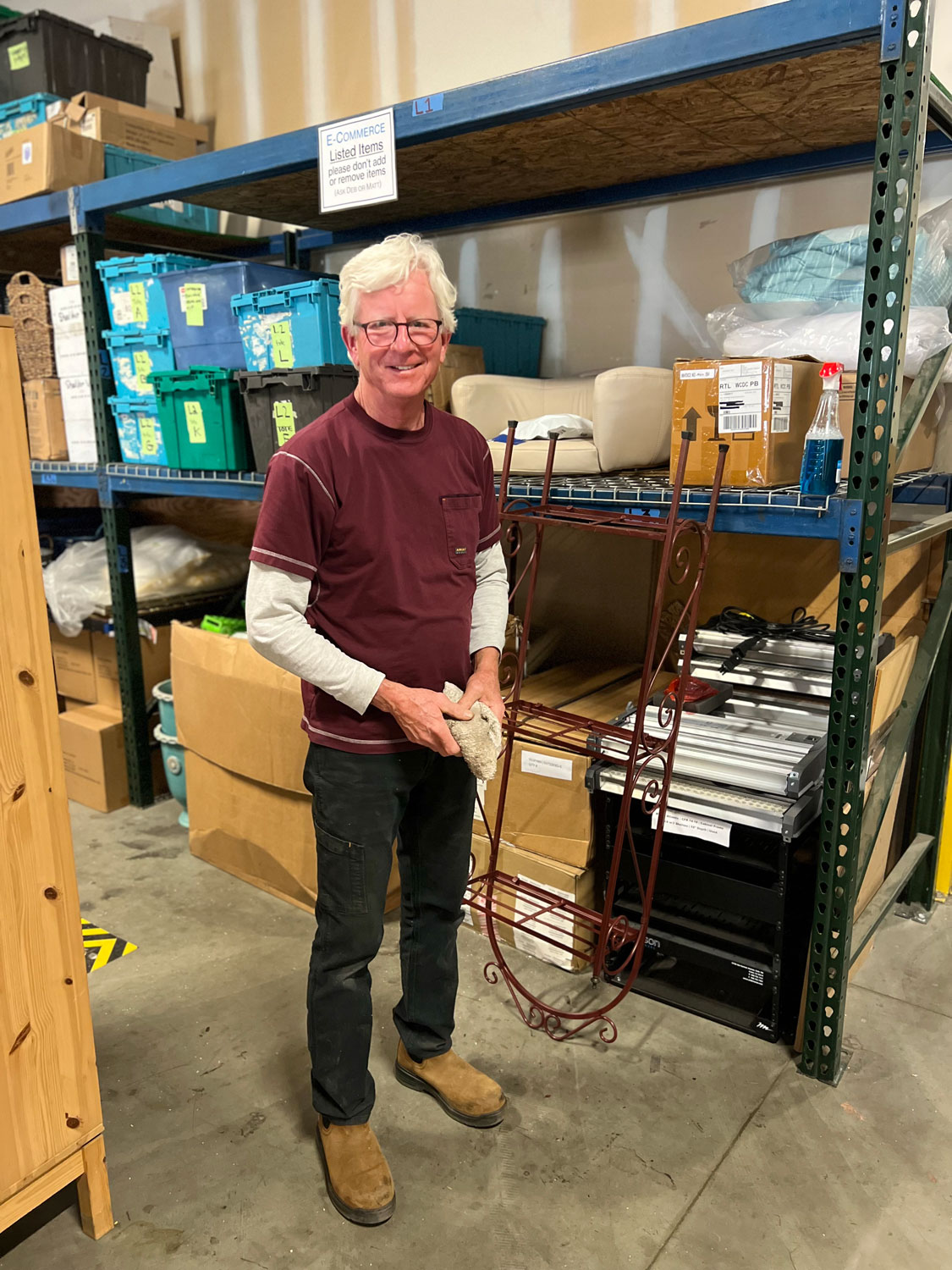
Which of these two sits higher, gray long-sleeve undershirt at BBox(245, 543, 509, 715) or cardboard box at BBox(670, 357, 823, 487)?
cardboard box at BBox(670, 357, 823, 487)

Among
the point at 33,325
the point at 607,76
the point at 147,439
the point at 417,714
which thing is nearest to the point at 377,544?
the point at 417,714

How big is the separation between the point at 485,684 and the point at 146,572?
2.13 m

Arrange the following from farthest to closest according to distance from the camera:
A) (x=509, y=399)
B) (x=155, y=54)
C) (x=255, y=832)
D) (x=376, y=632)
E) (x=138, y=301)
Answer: (x=155, y=54) < (x=138, y=301) < (x=255, y=832) < (x=509, y=399) < (x=376, y=632)

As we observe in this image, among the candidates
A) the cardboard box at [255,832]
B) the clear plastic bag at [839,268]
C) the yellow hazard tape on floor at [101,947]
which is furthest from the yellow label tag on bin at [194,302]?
the yellow hazard tape on floor at [101,947]

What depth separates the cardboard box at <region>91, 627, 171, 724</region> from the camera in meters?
3.20

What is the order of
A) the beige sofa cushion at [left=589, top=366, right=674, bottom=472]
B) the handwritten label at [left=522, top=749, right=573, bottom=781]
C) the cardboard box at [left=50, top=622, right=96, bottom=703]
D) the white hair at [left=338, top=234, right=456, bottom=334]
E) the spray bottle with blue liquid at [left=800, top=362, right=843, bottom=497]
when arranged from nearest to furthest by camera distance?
the white hair at [left=338, top=234, right=456, bottom=334], the spray bottle with blue liquid at [left=800, top=362, right=843, bottom=497], the beige sofa cushion at [left=589, top=366, right=674, bottom=472], the handwritten label at [left=522, top=749, right=573, bottom=781], the cardboard box at [left=50, top=622, right=96, bottom=703]

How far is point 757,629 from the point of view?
2.40 metres

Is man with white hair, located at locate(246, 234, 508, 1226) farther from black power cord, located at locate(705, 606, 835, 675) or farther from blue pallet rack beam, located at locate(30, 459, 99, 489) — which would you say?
blue pallet rack beam, located at locate(30, 459, 99, 489)

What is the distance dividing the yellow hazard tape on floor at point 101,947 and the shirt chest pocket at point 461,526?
1.50 metres

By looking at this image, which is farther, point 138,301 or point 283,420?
point 138,301

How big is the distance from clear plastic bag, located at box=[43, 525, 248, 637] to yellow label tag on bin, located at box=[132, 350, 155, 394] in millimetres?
652

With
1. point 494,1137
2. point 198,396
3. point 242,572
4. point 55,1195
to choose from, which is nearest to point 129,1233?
point 55,1195

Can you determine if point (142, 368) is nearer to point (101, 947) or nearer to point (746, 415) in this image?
point (101, 947)

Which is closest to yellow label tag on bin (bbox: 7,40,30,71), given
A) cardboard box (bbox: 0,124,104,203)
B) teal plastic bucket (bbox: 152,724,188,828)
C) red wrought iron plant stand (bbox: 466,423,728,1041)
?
cardboard box (bbox: 0,124,104,203)
